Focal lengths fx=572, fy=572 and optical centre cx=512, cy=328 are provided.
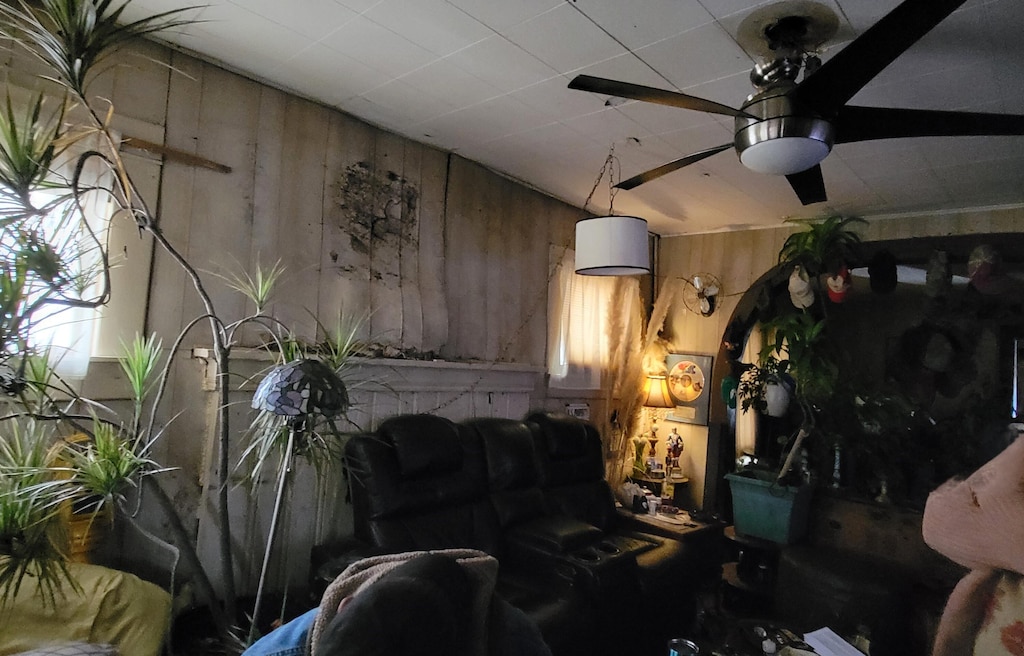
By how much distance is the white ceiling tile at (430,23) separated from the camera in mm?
1986

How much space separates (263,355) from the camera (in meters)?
2.43

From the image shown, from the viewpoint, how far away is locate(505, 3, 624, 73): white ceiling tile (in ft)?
6.63

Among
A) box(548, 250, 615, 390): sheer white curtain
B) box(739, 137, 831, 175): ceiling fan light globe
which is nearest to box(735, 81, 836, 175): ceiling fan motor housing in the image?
box(739, 137, 831, 175): ceiling fan light globe

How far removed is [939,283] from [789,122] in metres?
3.08

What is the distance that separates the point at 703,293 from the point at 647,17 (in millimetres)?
3212

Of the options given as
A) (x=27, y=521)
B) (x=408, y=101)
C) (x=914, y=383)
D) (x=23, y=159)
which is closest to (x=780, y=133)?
(x=408, y=101)

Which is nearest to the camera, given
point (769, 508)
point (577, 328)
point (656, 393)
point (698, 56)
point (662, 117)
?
point (698, 56)

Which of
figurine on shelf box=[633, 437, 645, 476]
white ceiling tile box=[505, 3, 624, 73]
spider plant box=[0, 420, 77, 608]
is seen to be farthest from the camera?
figurine on shelf box=[633, 437, 645, 476]

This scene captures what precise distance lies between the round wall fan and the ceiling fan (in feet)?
9.75

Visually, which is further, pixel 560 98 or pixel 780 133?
pixel 560 98

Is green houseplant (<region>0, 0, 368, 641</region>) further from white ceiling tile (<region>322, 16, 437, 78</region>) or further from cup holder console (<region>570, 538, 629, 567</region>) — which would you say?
cup holder console (<region>570, 538, 629, 567</region>)

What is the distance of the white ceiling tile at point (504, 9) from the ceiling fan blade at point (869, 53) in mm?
885

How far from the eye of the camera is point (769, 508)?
3977 millimetres

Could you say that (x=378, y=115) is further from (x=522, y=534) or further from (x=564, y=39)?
(x=522, y=534)
